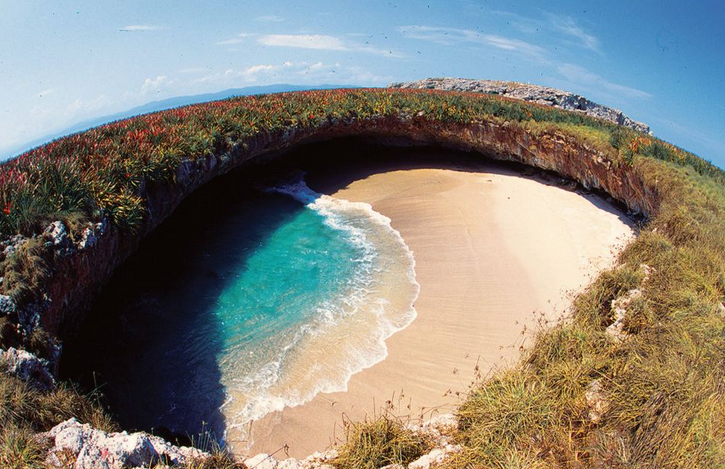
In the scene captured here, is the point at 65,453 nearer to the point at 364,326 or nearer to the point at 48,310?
the point at 48,310

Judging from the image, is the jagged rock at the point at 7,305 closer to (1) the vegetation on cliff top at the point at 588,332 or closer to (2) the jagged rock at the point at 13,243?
(1) the vegetation on cliff top at the point at 588,332

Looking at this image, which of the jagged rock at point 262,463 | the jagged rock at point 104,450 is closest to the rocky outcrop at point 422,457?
the jagged rock at point 262,463

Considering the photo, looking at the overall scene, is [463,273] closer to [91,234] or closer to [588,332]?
[588,332]

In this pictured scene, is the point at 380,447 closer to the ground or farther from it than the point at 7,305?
closer to the ground

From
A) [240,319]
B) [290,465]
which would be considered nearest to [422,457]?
[290,465]

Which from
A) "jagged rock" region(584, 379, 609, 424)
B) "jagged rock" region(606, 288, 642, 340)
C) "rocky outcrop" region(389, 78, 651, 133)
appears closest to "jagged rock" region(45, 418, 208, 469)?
"jagged rock" region(584, 379, 609, 424)

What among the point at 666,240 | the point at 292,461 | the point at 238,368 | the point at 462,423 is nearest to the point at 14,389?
the point at 292,461

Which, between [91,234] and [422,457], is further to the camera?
[91,234]
